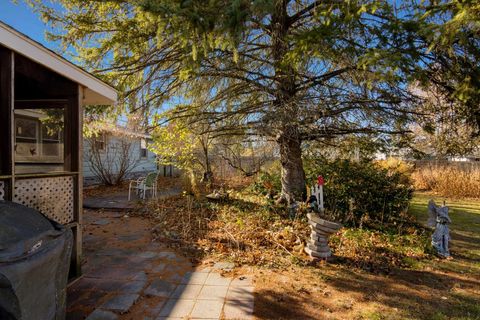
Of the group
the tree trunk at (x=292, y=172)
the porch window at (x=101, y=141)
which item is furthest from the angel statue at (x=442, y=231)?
the porch window at (x=101, y=141)

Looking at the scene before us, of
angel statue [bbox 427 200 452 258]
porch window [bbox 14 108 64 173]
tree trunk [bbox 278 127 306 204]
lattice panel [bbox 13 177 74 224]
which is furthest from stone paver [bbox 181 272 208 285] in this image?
angel statue [bbox 427 200 452 258]

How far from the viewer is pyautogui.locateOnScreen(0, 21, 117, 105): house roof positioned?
275cm

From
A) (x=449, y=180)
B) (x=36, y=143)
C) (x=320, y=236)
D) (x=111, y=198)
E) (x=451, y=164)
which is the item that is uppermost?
(x=36, y=143)

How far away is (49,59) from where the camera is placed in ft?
10.5

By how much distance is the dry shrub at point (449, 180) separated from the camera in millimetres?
12305

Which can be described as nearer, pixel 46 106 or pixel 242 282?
pixel 242 282

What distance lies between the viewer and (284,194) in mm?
7176

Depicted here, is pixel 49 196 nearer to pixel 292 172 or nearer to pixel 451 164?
pixel 292 172

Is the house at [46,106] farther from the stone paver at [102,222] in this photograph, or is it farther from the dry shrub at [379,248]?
the dry shrub at [379,248]

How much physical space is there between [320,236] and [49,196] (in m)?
3.63

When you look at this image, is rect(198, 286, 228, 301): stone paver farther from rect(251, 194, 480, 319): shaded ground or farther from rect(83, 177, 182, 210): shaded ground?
rect(83, 177, 182, 210): shaded ground

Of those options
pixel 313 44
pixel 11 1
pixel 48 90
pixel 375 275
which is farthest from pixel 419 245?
pixel 11 1

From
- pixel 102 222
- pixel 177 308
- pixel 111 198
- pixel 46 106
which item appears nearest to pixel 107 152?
pixel 111 198

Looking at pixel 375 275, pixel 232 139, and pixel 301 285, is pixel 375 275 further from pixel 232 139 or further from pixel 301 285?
pixel 232 139
